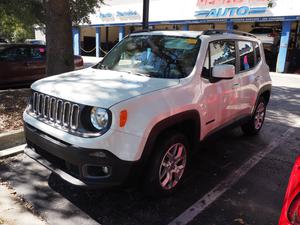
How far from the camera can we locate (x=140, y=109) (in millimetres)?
3195

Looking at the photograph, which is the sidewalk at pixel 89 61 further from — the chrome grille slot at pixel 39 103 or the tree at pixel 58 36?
the chrome grille slot at pixel 39 103

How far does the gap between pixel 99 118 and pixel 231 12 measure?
19.8 metres

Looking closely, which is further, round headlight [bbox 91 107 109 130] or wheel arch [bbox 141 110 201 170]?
wheel arch [bbox 141 110 201 170]

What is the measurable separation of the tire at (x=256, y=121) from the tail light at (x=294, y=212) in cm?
399

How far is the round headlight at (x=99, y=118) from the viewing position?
3.09 meters

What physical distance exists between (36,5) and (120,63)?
8.40 m

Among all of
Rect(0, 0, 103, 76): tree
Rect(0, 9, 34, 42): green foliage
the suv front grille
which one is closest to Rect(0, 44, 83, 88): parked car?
Rect(0, 9, 34, 42): green foliage

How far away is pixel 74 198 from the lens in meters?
3.72

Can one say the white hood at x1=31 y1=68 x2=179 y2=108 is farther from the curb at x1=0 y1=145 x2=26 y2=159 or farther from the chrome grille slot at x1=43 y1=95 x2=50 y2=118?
the curb at x1=0 y1=145 x2=26 y2=159

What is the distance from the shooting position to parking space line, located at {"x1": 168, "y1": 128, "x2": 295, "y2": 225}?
11.3 ft

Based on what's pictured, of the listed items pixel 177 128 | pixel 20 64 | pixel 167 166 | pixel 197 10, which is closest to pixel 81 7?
pixel 20 64

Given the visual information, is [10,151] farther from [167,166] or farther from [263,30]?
[263,30]

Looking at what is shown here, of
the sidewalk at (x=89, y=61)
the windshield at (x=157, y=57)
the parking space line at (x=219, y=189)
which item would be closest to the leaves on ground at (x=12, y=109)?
the windshield at (x=157, y=57)

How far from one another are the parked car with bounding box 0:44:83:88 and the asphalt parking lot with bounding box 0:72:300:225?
203 inches
